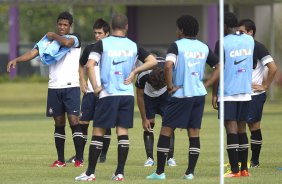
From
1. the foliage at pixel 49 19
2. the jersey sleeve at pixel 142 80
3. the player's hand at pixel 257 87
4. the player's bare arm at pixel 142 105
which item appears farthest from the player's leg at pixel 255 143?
the foliage at pixel 49 19

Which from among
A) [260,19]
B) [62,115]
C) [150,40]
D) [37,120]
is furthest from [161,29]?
[62,115]

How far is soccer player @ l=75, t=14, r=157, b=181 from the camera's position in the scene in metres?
14.7

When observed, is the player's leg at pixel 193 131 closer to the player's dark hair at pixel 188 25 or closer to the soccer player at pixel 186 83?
the soccer player at pixel 186 83

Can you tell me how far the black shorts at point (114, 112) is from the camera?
14.8 m

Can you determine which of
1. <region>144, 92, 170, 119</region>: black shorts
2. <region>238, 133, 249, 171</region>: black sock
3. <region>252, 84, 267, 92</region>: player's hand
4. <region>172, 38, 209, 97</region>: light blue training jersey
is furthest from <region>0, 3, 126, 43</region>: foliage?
<region>172, 38, 209, 97</region>: light blue training jersey

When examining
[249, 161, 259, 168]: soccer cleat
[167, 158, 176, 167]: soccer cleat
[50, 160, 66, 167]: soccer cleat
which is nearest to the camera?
[50, 160, 66, 167]: soccer cleat

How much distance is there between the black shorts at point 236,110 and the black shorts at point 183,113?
0.49m

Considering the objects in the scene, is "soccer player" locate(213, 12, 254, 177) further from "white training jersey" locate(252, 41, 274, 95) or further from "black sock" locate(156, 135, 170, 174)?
"black sock" locate(156, 135, 170, 174)

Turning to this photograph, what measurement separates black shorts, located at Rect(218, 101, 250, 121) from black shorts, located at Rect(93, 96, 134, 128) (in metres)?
1.37

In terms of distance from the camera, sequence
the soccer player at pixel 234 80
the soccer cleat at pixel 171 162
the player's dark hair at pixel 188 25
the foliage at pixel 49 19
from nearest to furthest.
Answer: the player's dark hair at pixel 188 25
the soccer player at pixel 234 80
the soccer cleat at pixel 171 162
the foliage at pixel 49 19

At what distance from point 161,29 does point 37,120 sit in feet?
93.7

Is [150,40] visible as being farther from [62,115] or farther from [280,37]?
[62,115]

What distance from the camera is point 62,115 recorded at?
57.4 feet

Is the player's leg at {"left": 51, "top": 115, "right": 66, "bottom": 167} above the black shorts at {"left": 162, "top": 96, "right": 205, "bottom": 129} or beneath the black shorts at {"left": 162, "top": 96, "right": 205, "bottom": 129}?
beneath
